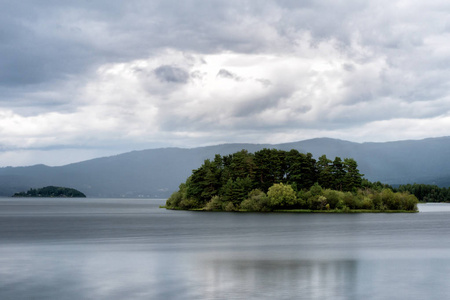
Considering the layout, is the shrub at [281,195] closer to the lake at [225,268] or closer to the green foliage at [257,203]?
the green foliage at [257,203]

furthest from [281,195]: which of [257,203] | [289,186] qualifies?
[257,203]

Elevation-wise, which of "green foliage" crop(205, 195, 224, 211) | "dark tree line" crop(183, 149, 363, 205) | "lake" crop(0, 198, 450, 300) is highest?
"dark tree line" crop(183, 149, 363, 205)

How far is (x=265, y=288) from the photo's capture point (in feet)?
99.5

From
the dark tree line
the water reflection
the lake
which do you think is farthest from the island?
the water reflection

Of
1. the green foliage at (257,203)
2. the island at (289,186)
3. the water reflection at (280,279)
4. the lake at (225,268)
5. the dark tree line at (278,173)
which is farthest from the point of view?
the dark tree line at (278,173)

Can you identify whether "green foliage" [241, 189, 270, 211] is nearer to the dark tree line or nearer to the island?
the island

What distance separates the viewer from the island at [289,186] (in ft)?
436

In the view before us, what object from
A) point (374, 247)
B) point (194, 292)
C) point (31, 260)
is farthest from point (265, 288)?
point (374, 247)

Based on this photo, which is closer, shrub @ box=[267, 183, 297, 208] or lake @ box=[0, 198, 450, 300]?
lake @ box=[0, 198, 450, 300]

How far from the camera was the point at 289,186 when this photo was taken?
131125 mm

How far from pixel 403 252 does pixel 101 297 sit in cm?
3197

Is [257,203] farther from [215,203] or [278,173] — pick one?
[215,203]

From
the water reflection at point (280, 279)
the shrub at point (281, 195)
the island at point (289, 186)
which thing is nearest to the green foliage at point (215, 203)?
the island at point (289, 186)

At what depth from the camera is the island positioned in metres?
133
